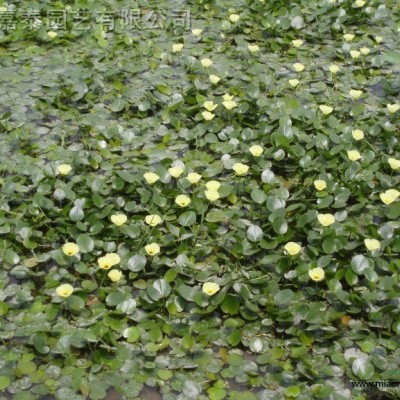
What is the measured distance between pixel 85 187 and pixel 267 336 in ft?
2.97

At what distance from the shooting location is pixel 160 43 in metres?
3.34

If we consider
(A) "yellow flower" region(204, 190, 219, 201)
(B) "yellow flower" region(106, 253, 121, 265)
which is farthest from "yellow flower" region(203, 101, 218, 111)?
(B) "yellow flower" region(106, 253, 121, 265)

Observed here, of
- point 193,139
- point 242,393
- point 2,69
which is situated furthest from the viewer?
point 2,69

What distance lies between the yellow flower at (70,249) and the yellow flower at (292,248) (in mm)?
683

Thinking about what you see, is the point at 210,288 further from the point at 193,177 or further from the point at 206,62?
the point at 206,62

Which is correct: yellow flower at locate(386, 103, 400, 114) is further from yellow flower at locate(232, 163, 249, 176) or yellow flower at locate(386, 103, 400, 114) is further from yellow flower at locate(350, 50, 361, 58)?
yellow flower at locate(232, 163, 249, 176)

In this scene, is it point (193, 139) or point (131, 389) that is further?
point (193, 139)

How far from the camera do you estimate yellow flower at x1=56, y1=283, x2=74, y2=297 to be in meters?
1.85

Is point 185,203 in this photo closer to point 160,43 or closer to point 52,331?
point 52,331

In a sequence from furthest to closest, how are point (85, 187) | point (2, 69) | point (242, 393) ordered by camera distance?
1. point (2, 69)
2. point (85, 187)
3. point (242, 393)

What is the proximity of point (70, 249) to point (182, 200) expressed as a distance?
17.1 inches

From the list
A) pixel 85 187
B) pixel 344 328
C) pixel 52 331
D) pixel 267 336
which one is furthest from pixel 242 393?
pixel 85 187

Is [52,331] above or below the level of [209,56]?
below

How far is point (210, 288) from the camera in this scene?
1896 millimetres
